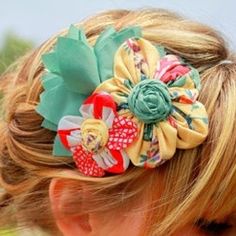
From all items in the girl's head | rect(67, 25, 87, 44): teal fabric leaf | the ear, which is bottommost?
the ear

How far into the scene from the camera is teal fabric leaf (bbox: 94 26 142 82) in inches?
46.3

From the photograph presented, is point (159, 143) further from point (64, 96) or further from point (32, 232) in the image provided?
point (32, 232)

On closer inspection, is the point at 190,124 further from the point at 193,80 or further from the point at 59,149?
the point at 59,149

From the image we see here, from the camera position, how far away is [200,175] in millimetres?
1148

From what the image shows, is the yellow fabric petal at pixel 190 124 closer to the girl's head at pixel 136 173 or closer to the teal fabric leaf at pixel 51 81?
the girl's head at pixel 136 173

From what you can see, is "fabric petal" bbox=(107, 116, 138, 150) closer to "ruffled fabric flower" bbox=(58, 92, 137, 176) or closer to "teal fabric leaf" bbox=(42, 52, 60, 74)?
"ruffled fabric flower" bbox=(58, 92, 137, 176)

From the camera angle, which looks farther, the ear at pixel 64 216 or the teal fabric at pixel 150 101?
the ear at pixel 64 216

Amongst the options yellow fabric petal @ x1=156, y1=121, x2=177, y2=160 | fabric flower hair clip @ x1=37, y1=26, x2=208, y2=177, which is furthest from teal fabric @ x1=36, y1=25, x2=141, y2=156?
yellow fabric petal @ x1=156, y1=121, x2=177, y2=160

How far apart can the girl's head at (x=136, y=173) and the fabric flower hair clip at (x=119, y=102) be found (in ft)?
0.07

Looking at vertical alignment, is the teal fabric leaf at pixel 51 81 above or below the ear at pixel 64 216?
above

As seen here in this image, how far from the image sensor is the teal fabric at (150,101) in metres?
1.13

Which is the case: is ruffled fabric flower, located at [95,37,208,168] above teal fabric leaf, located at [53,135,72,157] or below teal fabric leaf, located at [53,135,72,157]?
above

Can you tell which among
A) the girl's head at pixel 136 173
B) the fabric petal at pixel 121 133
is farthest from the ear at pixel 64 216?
the fabric petal at pixel 121 133

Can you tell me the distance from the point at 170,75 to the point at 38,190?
0.27m
